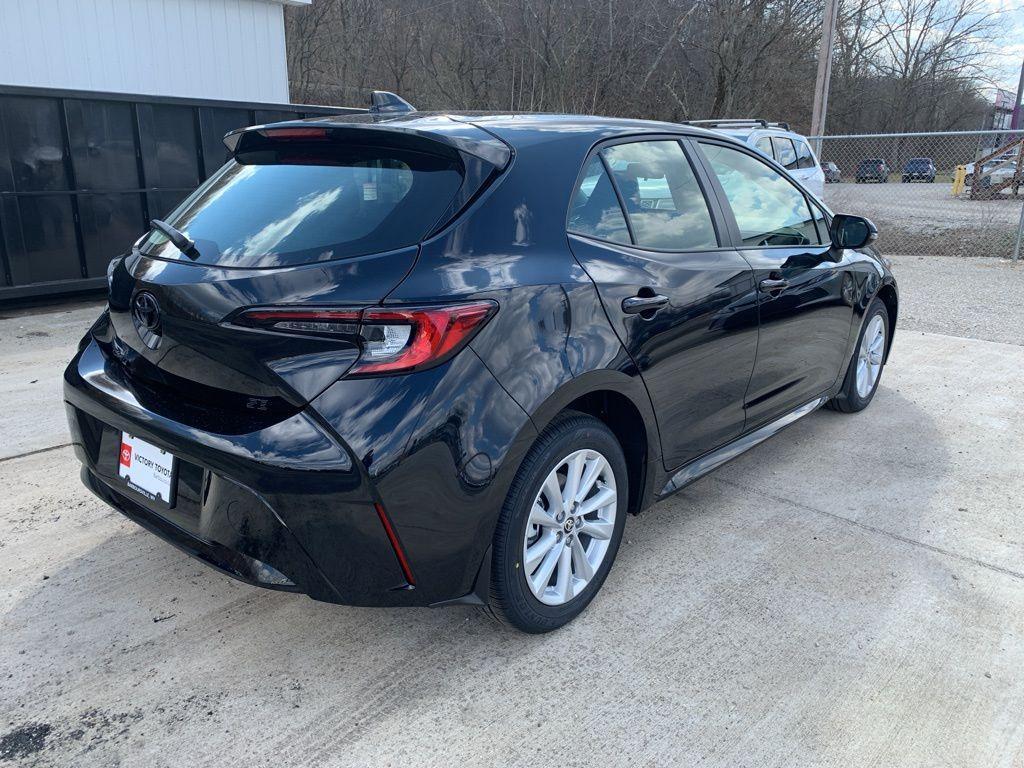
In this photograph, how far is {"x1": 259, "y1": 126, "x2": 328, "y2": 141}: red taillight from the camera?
262 centimetres

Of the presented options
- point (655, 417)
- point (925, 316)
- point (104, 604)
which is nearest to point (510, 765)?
point (655, 417)

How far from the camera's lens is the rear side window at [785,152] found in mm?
10930

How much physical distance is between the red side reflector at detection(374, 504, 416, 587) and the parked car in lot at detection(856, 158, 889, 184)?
21257mm

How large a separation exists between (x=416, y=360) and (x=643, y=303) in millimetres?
1004

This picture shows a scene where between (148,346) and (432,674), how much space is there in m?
1.36

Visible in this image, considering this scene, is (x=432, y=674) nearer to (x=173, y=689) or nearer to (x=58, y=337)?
(x=173, y=689)

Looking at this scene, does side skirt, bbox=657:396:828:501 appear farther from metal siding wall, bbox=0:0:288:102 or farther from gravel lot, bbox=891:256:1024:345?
A: metal siding wall, bbox=0:0:288:102

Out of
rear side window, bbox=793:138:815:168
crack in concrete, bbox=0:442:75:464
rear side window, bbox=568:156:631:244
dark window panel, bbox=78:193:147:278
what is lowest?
crack in concrete, bbox=0:442:75:464

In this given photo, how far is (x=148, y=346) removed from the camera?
2.45m

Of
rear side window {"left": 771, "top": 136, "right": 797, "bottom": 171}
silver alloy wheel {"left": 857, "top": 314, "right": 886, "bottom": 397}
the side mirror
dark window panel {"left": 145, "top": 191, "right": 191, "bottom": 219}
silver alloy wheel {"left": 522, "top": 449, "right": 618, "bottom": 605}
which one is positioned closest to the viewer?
silver alloy wheel {"left": 522, "top": 449, "right": 618, "bottom": 605}

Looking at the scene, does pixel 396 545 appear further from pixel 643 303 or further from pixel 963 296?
pixel 963 296

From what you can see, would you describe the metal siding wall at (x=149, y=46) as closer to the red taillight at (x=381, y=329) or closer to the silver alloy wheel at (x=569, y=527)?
the red taillight at (x=381, y=329)

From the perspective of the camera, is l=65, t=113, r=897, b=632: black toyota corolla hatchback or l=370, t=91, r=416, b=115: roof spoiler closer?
l=65, t=113, r=897, b=632: black toyota corolla hatchback

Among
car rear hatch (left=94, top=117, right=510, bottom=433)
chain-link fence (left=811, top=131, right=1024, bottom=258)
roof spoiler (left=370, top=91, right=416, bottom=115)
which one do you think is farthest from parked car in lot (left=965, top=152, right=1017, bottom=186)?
car rear hatch (left=94, top=117, right=510, bottom=433)
